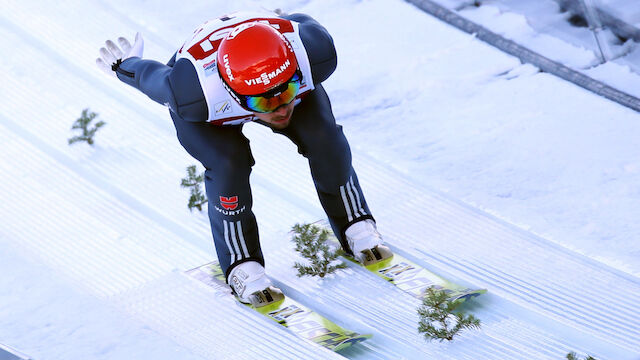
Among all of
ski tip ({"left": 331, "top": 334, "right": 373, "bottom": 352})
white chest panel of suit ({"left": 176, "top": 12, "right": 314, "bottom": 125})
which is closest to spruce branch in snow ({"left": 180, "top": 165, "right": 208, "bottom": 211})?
white chest panel of suit ({"left": 176, "top": 12, "right": 314, "bottom": 125})

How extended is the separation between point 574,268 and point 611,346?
0.59 meters

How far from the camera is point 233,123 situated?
14.8ft

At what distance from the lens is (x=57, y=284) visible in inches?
194

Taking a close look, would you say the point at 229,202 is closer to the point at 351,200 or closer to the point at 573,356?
the point at 351,200

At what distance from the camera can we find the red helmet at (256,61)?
160 inches

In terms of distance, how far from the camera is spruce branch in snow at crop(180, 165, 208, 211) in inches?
211

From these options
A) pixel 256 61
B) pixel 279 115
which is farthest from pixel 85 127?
pixel 256 61

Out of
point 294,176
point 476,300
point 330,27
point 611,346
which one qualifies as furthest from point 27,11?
point 611,346

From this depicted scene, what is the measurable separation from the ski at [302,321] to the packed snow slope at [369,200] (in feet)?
0.14

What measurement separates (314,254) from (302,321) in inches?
16.3

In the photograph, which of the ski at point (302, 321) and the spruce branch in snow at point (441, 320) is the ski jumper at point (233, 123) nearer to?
the ski at point (302, 321)

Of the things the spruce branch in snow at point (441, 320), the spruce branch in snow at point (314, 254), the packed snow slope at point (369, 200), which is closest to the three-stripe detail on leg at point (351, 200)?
the spruce branch in snow at point (314, 254)

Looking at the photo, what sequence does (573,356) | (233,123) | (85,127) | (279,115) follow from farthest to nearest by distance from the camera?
(85,127) < (233,123) < (279,115) < (573,356)

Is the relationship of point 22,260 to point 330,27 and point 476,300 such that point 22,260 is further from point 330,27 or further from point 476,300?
point 330,27
